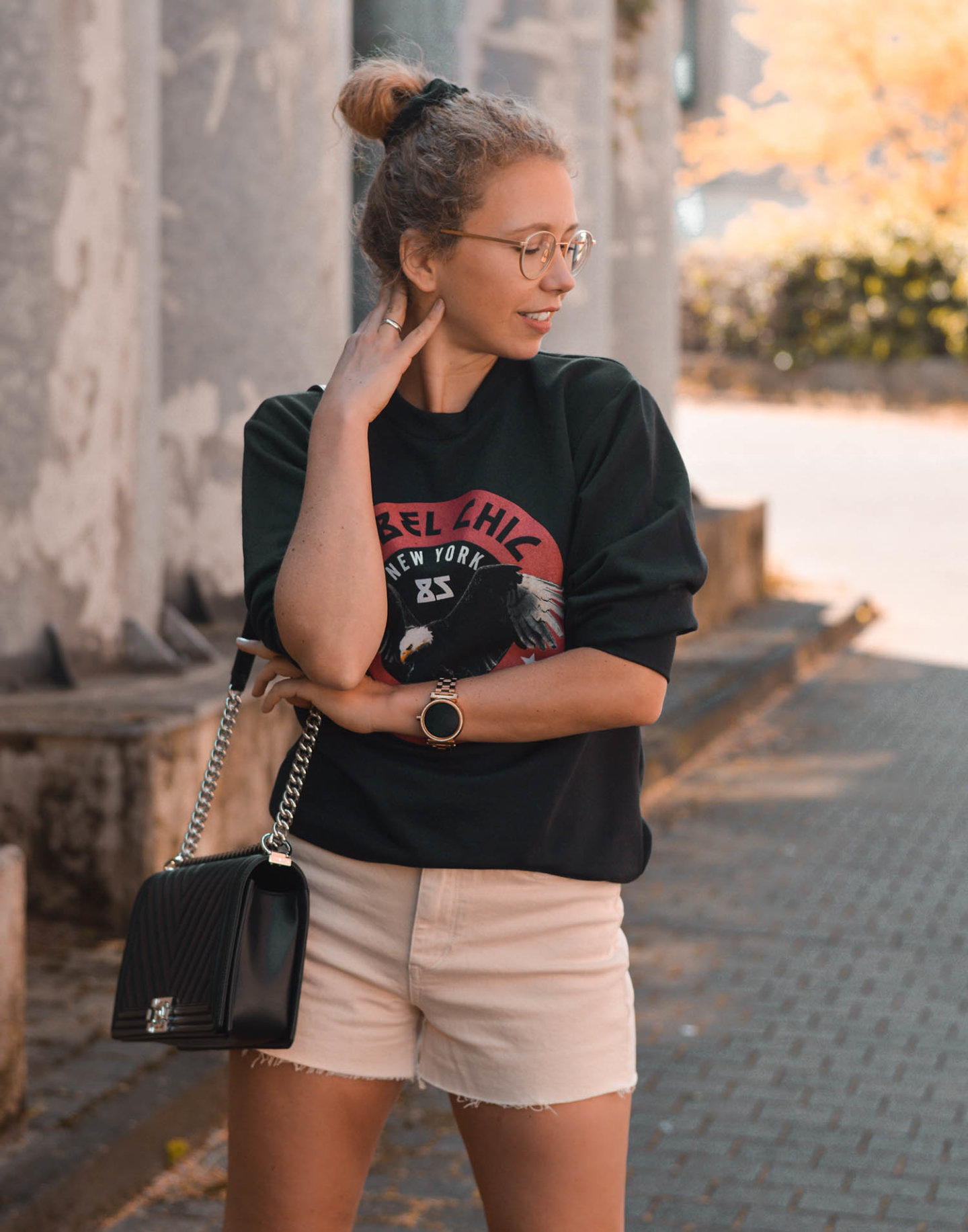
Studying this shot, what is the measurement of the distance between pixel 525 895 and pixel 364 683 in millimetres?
337

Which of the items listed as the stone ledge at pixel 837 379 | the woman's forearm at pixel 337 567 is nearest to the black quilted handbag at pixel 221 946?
the woman's forearm at pixel 337 567

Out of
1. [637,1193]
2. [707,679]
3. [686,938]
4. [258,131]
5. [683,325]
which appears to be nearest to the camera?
[637,1193]

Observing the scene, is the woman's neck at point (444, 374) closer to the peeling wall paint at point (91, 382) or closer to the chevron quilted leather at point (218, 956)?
the chevron quilted leather at point (218, 956)

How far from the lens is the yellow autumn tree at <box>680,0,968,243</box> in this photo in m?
31.2

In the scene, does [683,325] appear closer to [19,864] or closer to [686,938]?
[686,938]

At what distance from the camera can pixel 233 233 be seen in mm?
6738

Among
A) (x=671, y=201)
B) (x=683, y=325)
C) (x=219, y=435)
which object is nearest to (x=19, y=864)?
(x=219, y=435)

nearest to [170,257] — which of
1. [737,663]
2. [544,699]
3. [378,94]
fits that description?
[737,663]

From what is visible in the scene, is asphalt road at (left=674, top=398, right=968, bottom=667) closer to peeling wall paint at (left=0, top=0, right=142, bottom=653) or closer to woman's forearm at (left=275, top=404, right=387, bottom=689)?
peeling wall paint at (left=0, top=0, right=142, bottom=653)

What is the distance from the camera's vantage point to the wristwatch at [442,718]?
224 cm

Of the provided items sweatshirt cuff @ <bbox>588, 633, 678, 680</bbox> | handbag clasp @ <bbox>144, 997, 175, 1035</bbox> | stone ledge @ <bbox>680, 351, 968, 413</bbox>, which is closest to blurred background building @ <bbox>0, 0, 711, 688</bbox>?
sweatshirt cuff @ <bbox>588, 633, 678, 680</bbox>

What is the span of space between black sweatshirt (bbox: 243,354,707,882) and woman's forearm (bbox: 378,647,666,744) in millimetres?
29

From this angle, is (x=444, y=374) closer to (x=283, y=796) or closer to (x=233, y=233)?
(x=283, y=796)

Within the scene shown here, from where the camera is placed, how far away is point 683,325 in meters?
27.6
